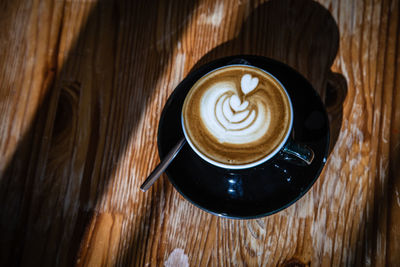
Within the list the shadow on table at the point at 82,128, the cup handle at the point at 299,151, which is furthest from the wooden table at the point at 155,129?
the cup handle at the point at 299,151

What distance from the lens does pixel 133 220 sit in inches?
25.5

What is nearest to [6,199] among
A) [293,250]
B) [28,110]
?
[28,110]

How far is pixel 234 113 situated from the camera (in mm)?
524

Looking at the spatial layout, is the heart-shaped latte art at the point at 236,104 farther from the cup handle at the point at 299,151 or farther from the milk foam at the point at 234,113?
the cup handle at the point at 299,151

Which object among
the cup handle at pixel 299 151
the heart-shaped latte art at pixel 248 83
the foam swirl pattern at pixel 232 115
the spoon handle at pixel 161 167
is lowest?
the spoon handle at pixel 161 167

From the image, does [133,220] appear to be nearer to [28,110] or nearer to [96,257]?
[96,257]

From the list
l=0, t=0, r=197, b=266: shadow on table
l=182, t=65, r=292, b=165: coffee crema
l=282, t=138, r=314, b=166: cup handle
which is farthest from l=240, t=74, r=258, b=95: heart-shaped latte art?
l=0, t=0, r=197, b=266: shadow on table

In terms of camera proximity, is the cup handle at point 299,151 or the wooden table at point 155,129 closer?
the cup handle at point 299,151

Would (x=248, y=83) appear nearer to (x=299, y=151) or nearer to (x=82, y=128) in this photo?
(x=299, y=151)

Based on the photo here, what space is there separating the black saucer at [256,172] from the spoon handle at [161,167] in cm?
4

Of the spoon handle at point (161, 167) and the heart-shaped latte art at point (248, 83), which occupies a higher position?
the heart-shaped latte art at point (248, 83)

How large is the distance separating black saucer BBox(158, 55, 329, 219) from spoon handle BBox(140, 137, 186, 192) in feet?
0.12

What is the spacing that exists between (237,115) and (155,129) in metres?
0.23

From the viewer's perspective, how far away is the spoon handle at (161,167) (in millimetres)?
553
